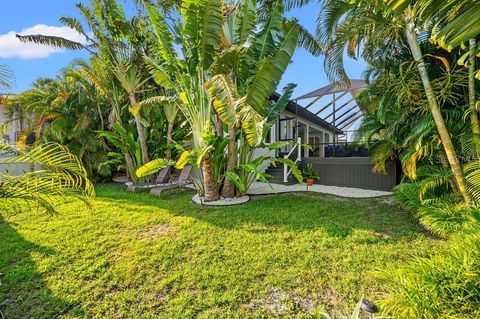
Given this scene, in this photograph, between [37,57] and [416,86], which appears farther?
[37,57]

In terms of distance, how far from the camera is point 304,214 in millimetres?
6805

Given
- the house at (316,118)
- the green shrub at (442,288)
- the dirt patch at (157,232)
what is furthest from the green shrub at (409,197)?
the house at (316,118)

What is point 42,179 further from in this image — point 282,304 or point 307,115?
point 307,115

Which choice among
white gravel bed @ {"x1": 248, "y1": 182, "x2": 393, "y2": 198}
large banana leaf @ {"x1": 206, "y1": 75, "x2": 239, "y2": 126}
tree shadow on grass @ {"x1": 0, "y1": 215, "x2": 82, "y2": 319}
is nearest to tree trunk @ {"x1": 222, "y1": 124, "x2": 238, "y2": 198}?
white gravel bed @ {"x1": 248, "y1": 182, "x2": 393, "y2": 198}

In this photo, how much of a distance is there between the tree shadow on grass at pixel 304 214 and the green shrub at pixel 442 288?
7.25 feet

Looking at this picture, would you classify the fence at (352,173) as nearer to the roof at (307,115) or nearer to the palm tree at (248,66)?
the palm tree at (248,66)

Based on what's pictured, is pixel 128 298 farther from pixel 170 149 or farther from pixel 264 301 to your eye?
pixel 170 149

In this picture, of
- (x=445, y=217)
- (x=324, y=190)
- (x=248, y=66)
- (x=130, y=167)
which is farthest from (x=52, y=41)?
(x=445, y=217)

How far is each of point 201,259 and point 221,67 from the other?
4.71 metres

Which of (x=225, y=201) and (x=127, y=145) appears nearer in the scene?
(x=225, y=201)

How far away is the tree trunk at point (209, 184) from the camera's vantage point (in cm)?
799

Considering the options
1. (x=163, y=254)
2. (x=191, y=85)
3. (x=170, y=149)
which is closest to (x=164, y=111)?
(x=170, y=149)

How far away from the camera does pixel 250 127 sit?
5.64 m

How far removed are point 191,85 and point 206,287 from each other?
586cm
